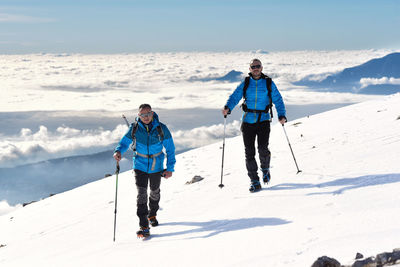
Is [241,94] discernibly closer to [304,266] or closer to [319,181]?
[319,181]

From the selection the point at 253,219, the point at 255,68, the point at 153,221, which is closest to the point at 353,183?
the point at 253,219

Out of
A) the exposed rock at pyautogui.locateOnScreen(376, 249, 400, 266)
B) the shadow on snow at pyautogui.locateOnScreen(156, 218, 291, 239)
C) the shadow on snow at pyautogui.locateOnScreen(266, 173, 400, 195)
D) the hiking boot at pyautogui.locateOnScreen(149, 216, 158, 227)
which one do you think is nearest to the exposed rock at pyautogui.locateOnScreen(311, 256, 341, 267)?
Answer: the exposed rock at pyautogui.locateOnScreen(376, 249, 400, 266)

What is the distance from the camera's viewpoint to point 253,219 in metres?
6.34

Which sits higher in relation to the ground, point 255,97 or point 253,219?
point 255,97

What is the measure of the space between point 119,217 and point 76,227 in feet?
3.96

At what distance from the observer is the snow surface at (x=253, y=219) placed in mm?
4746

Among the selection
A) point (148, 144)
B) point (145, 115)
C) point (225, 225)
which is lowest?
point (225, 225)

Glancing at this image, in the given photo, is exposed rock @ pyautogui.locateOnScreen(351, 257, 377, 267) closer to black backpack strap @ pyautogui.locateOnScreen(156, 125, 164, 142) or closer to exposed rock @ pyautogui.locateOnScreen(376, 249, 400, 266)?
exposed rock @ pyautogui.locateOnScreen(376, 249, 400, 266)

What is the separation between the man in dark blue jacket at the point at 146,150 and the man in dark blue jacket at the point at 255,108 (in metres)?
1.98

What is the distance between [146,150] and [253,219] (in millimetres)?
2304

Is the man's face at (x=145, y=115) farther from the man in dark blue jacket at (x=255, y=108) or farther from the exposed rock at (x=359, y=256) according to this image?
the exposed rock at (x=359, y=256)

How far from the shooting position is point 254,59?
7.55 meters

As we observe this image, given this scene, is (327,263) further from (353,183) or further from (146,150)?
(353,183)

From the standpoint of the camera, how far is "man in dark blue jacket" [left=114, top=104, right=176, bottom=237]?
6.66m
